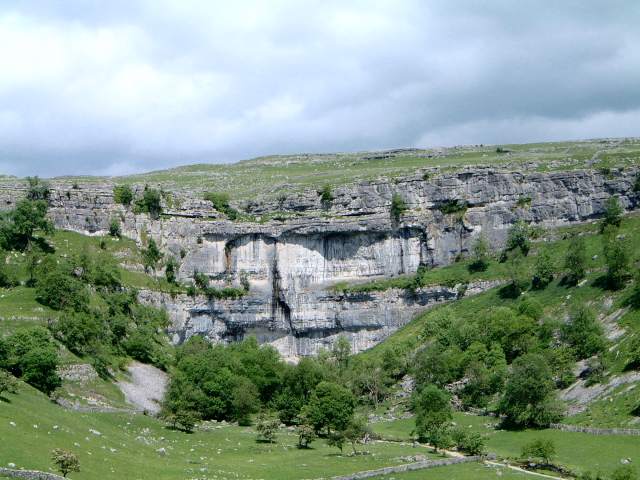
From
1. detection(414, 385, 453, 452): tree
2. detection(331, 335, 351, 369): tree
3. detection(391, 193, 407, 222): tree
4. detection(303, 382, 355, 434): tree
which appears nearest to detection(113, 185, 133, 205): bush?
detection(331, 335, 351, 369): tree

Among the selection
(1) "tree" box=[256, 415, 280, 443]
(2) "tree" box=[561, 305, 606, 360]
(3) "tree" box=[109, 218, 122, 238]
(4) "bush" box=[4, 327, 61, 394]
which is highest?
(3) "tree" box=[109, 218, 122, 238]

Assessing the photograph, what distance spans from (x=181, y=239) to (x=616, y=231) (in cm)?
7525

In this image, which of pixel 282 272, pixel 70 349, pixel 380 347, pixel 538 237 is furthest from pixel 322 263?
pixel 70 349

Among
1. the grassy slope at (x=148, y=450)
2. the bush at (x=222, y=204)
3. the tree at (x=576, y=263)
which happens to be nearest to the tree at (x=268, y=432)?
the grassy slope at (x=148, y=450)

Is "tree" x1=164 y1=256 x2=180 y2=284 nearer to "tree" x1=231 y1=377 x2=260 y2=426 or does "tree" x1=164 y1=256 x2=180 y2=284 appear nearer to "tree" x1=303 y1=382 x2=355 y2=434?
"tree" x1=231 y1=377 x2=260 y2=426

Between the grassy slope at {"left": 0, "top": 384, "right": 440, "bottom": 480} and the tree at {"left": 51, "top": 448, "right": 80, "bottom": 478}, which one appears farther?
the grassy slope at {"left": 0, "top": 384, "right": 440, "bottom": 480}

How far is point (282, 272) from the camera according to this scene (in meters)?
157

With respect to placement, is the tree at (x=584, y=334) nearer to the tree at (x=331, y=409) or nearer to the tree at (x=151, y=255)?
the tree at (x=331, y=409)

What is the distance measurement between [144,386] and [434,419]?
42537 mm

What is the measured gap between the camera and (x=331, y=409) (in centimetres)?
8906

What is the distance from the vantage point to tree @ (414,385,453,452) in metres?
79.1

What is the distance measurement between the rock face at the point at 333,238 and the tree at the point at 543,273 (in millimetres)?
19027

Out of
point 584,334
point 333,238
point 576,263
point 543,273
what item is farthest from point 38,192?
point 584,334

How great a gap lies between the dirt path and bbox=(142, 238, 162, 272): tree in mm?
32141
